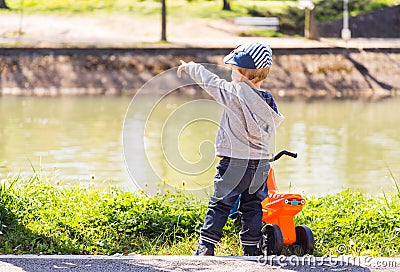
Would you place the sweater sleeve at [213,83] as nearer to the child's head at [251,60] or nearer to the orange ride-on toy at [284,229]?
the child's head at [251,60]

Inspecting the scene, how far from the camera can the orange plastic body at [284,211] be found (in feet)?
19.8

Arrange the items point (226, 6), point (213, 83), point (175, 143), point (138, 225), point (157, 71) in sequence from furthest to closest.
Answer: point (226, 6), point (157, 71), point (175, 143), point (138, 225), point (213, 83)

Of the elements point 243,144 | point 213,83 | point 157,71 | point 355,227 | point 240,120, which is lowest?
point 157,71

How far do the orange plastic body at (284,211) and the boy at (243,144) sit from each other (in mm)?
99

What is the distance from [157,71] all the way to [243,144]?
21.4m

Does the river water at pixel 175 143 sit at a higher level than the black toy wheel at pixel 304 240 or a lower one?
lower

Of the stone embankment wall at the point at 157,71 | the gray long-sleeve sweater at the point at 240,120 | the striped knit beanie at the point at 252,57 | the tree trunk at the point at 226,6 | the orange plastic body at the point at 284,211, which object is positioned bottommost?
the stone embankment wall at the point at 157,71

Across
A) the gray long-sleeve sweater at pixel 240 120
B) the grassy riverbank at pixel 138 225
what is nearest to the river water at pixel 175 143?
the grassy riverbank at pixel 138 225

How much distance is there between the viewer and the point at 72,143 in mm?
15047

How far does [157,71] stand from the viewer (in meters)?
27.3

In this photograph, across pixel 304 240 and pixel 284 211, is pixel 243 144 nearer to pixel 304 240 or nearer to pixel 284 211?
pixel 284 211

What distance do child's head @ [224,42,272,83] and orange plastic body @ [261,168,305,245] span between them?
0.83m

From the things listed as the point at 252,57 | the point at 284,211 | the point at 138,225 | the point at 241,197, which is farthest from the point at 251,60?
the point at 138,225

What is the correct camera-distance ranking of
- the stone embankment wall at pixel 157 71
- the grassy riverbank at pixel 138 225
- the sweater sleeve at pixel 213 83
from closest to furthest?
the sweater sleeve at pixel 213 83
the grassy riverbank at pixel 138 225
the stone embankment wall at pixel 157 71
